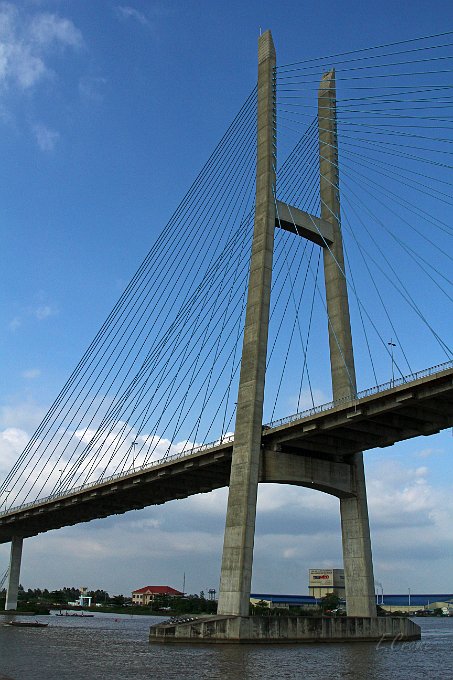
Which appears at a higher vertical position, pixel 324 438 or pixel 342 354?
pixel 342 354

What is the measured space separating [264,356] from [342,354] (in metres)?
5.66

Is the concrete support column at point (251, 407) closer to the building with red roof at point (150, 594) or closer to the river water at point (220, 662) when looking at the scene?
the river water at point (220, 662)

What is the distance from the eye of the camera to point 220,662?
1063 inches

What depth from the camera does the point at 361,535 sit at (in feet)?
144

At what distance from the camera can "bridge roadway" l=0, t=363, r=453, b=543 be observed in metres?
37.9

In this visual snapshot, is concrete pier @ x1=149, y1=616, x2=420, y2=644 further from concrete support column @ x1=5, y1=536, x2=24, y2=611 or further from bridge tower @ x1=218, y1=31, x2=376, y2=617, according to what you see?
concrete support column @ x1=5, y1=536, x2=24, y2=611

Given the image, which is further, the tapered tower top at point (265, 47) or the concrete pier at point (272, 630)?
the tapered tower top at point (265, 47)

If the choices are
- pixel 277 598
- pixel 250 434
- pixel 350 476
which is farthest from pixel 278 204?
pixel 277 598

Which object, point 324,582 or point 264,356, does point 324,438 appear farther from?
point 324,582

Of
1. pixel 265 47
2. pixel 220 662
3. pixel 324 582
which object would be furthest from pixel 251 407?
pixel 324 582

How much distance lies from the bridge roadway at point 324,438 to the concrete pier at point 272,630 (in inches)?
308

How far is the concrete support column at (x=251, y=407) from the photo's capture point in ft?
130

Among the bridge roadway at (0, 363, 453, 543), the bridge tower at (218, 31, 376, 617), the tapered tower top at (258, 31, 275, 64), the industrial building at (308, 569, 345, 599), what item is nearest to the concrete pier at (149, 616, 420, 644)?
the bridge tower at (218, 31, 376, 617)

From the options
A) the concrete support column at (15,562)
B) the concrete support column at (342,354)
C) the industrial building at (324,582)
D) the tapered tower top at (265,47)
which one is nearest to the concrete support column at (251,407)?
the tapered tower top at (265,47)
